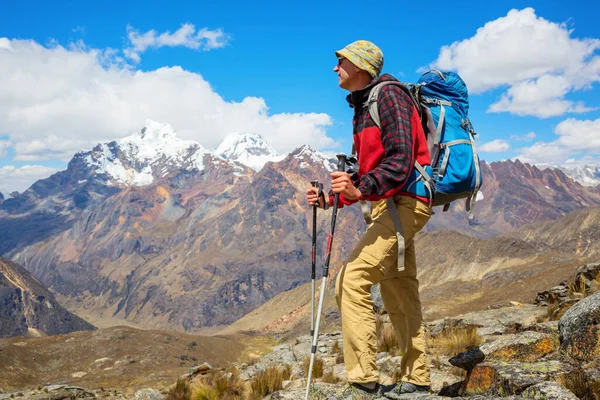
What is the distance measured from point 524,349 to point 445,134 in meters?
3.27

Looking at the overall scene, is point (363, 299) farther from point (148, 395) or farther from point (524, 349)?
point (148, 395)

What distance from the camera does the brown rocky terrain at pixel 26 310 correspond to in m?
165

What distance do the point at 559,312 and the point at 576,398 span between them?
23.8ft

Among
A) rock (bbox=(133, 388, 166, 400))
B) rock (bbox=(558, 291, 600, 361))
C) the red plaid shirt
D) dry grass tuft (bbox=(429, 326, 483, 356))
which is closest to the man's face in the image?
the red plaid shirt

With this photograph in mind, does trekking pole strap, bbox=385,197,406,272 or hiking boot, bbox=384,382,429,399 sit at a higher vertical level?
trekking pole strap, bbox=385,197,406,272

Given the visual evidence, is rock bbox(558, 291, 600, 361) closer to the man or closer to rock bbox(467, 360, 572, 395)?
rock bbox(467, 360, 572, 395)

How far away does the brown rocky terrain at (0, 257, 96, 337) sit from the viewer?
16475 cm

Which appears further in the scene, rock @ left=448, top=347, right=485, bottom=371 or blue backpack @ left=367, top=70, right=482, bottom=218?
rock @ left=448, top=347, right=485, bottom=371

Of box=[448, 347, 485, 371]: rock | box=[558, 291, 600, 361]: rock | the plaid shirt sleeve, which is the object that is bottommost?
box=[448, 347, 485, 371]: rock

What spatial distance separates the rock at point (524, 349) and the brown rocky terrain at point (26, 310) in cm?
19039

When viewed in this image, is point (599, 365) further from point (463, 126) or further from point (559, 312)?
point (559, 312)

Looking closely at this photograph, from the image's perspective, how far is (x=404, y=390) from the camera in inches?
172

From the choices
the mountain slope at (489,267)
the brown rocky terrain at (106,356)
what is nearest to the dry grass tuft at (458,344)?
the mountain slope at (489,267)

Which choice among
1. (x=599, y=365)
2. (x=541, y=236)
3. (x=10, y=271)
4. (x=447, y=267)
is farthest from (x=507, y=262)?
(x=10, y=271)
